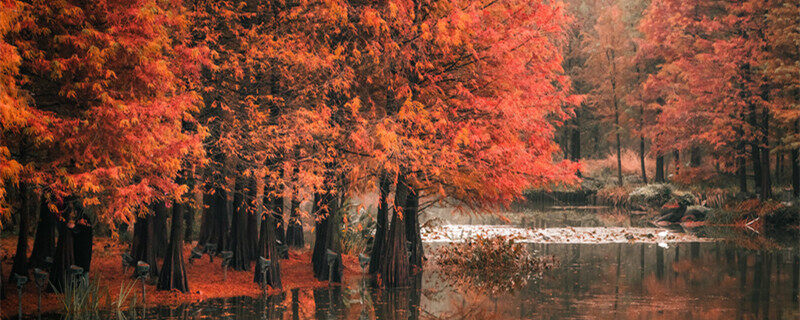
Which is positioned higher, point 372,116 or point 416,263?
point 372,116

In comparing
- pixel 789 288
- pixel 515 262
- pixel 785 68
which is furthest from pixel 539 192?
pixel 789 288

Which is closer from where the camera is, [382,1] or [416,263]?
[382,1]

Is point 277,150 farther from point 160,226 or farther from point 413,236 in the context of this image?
point 413,236

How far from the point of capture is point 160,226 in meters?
19.8

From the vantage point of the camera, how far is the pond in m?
15.4

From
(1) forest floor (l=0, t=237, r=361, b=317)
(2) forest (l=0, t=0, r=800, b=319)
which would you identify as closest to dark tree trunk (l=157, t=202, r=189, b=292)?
(2) forest (l=0, t=0, r=800, b=319)

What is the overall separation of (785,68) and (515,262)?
17930 millimetres

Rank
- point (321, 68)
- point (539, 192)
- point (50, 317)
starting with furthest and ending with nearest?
point (539, 192) → point (321, 68) → point (50, 317)

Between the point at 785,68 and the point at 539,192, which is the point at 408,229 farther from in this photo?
the point at 539,192

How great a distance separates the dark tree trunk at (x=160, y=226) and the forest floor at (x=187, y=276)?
90cm

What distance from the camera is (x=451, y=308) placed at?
16.4 meters

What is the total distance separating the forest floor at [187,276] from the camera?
15682mm

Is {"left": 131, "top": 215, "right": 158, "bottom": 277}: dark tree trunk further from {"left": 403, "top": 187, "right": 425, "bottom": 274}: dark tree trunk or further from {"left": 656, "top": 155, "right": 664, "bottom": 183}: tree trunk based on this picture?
{"left": 656, "top": 155, "right": 664, "bottom": 183}: tree trunk

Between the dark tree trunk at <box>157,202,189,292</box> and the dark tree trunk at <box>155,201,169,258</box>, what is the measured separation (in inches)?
28.3
